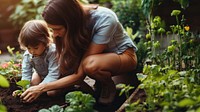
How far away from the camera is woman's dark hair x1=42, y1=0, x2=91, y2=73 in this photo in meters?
2.96

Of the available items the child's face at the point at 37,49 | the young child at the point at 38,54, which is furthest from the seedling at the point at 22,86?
the child's face at the point at 37,49

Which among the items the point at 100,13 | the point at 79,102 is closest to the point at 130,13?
the point at 100,13

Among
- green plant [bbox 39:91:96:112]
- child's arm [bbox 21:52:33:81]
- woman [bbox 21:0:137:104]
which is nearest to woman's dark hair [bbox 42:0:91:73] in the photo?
woman [bbox 21:0:137:104]

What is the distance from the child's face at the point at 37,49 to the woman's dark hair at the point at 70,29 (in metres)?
0.14

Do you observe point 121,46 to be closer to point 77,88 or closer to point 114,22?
point 114,22

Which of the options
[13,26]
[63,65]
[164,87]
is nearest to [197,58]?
[164,87]

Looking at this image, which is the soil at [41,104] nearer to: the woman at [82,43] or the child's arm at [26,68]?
the woman at [82,43]

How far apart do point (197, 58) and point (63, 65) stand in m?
Result: 1.01

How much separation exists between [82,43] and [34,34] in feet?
1.24

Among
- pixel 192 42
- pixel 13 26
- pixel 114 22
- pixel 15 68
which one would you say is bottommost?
pixel 13 26

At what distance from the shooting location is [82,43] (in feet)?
10.2

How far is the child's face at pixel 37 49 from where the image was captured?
3264 mm

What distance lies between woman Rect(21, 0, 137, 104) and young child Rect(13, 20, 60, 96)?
0.11 meters

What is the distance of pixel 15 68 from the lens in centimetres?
382
